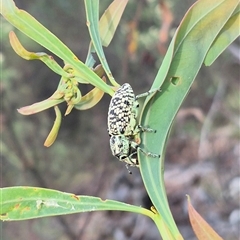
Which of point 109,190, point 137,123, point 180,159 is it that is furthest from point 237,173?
point 137,123

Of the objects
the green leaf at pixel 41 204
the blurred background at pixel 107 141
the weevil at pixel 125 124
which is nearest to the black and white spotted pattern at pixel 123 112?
the weevil at pixel 125 124

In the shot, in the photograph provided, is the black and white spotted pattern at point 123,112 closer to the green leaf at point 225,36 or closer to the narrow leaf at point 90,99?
the narrow leaf at point 90,99

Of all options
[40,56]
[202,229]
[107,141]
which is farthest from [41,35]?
[107,141]

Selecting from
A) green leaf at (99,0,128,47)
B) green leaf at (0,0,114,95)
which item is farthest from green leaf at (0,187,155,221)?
green leaf at (99,0,128,47)

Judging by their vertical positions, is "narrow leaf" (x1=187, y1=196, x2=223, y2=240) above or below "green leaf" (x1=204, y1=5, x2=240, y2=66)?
below

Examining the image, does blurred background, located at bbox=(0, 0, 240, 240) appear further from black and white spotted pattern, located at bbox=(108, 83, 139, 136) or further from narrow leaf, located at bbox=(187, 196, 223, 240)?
narrow leaf, located at bbox=(187, 196, 223, 240)

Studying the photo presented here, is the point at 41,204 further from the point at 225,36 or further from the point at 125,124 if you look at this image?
the point at 225,36
